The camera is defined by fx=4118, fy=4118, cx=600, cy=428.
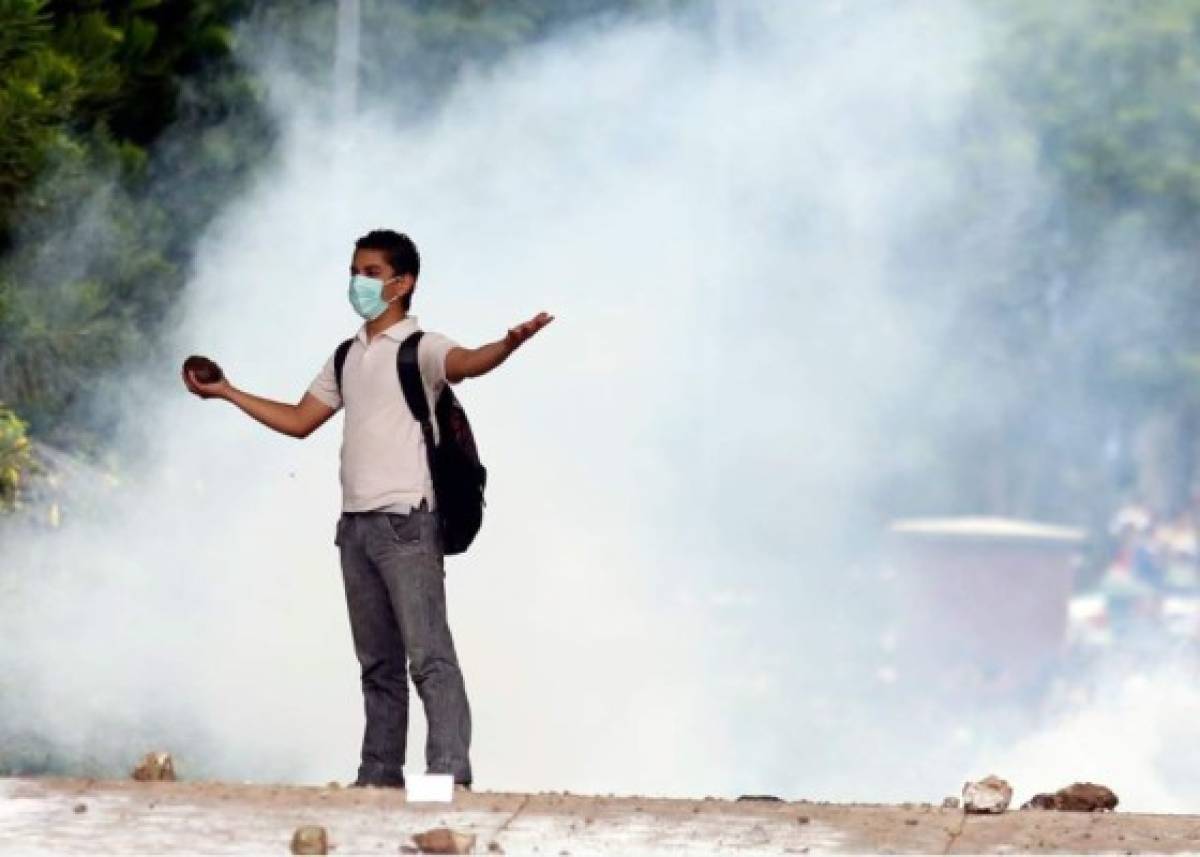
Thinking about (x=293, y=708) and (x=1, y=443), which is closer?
(x=1, y=443)

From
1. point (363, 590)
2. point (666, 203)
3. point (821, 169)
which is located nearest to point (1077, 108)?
point (821, 169)

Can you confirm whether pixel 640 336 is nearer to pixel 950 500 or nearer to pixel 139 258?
pixel 139 258

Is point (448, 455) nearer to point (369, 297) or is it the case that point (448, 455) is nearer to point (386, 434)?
point (386, 434)

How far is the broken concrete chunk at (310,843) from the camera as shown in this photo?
31.0 feet

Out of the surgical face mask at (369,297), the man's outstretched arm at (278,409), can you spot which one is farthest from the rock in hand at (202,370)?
the surgical face mask at (369,297)

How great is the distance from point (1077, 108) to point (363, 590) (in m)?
23.6

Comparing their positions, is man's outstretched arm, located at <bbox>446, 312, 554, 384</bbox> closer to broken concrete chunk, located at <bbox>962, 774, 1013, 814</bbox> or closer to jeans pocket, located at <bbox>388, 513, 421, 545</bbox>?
jeans pocket, located at <bbox>388, 513, 421, 545</bbox>

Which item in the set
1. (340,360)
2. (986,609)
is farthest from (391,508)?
(986,609)

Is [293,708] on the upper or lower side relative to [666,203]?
lower

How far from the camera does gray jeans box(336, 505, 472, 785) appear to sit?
35.4 ft

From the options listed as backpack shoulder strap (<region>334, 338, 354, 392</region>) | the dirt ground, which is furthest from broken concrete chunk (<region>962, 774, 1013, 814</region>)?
backpack shoulder strap (<region>334, 338, 354, 392</region>)

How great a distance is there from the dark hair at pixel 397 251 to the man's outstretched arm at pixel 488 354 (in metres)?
0.30

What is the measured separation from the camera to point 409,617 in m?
10.8

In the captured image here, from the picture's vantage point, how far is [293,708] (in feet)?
56.2
